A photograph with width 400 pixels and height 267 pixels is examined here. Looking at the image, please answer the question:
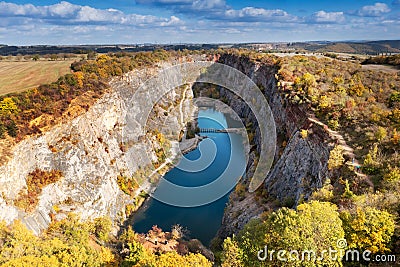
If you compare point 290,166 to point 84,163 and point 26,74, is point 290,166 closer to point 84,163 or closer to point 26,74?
point 84,163

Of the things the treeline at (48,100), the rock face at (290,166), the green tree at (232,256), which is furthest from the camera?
the treeline at (48,100)

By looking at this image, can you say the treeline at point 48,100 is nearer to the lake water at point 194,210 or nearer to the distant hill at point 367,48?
the lake water at point 194,210

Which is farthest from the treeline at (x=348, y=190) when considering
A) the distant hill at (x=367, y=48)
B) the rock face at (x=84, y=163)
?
the distant hill at (x=367, y=48)

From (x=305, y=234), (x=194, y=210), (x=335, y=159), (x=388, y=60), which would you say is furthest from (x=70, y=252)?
(x=388, y=60)

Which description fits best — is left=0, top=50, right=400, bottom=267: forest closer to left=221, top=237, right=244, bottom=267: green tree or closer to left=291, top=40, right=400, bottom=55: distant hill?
left=221, top=237, right=244, bottom=267: green tree

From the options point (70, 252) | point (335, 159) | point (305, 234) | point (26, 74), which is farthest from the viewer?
point (26, 74)

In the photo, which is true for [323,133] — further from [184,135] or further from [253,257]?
[184,135]

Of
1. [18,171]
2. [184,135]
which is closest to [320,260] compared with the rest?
[18,171]
